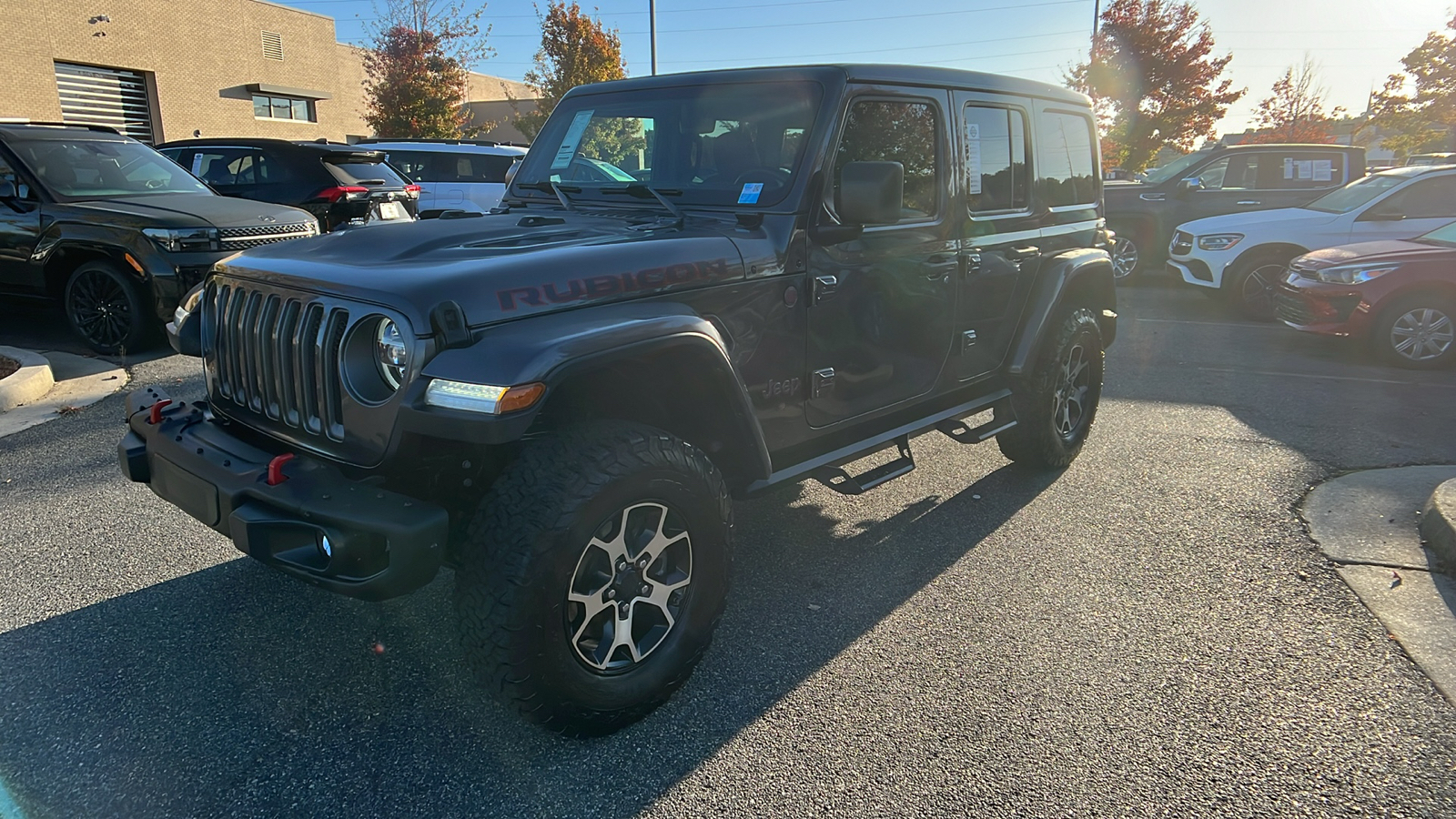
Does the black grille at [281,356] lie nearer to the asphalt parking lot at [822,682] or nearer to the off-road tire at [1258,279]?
the asphalt parking lot at [822,682]

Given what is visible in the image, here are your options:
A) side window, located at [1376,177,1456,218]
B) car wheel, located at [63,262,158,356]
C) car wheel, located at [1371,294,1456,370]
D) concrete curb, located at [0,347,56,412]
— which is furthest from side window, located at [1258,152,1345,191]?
concrete curb, located at [0,347,56,412]

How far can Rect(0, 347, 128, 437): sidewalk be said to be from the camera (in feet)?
18.5

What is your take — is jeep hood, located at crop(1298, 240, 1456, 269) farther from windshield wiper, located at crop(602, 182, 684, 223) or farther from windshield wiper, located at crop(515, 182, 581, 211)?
windshield wiper, located at crop(515, 182, 581, 211)

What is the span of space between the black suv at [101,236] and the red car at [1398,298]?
9204mm

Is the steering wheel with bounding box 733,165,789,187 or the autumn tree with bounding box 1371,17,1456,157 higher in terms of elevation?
the autumn tree with bounding box 1371,17,1456,157

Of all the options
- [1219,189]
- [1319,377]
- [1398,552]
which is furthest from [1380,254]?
[1398,552]

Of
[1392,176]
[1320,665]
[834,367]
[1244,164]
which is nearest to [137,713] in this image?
[834,367]

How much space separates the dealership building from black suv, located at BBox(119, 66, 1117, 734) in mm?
20081

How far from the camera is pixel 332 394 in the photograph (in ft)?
8.48

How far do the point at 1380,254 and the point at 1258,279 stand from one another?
233 centimetres

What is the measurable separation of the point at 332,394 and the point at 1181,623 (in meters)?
3.12

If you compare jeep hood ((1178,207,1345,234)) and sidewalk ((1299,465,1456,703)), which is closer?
sidewalk ((1299,465,1456,703))

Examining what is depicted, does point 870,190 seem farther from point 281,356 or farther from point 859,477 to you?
point 281,356

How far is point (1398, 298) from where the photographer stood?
7.92 m
